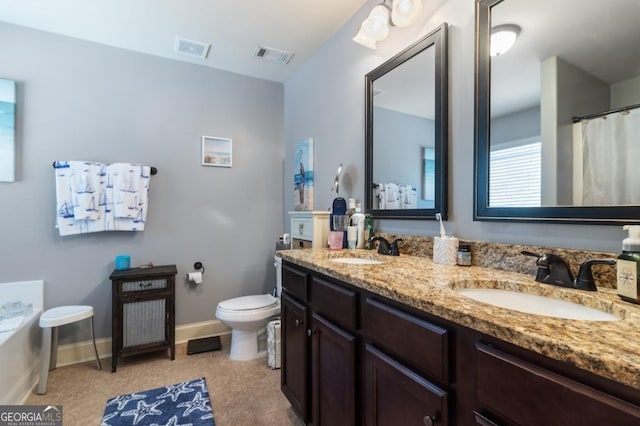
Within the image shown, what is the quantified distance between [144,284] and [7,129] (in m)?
1.48

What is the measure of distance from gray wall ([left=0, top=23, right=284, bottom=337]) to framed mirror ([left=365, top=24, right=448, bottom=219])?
1.53 meters

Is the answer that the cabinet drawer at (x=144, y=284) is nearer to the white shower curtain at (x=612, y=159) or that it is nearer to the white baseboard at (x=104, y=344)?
the white baseboard at (x=104, y=344)

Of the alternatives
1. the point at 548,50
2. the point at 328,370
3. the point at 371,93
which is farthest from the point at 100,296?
the point at 548,50

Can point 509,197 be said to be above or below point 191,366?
above

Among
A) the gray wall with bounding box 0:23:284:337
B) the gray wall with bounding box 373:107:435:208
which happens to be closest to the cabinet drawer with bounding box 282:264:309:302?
the gray wall with bounding box 373:107:435:208

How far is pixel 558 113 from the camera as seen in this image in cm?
102

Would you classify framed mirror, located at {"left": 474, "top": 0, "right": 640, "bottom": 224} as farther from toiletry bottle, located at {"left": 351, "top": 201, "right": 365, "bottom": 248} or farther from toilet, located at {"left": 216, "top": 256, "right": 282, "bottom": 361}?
toilet, located at {"left": 216, "top": 256, "right": 282, "bottom": 361}

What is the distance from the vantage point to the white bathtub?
168 cm

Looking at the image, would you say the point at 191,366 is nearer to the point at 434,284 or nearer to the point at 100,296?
the point at 100,296

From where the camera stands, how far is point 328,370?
1271 millimetres

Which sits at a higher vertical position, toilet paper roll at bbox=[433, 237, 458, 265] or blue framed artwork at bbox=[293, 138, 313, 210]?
blue framed artwork at bbox=[293, 138, 313, 210]

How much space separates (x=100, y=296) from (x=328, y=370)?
7.25 feet

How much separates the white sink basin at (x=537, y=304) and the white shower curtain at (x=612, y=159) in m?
0.34

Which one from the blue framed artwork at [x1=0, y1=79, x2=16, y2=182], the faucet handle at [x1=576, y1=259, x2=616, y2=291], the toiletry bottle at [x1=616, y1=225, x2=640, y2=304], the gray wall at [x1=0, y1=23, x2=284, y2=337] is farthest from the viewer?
the gray wall at [x1=0, y1=23, x2=284, y2=337]
